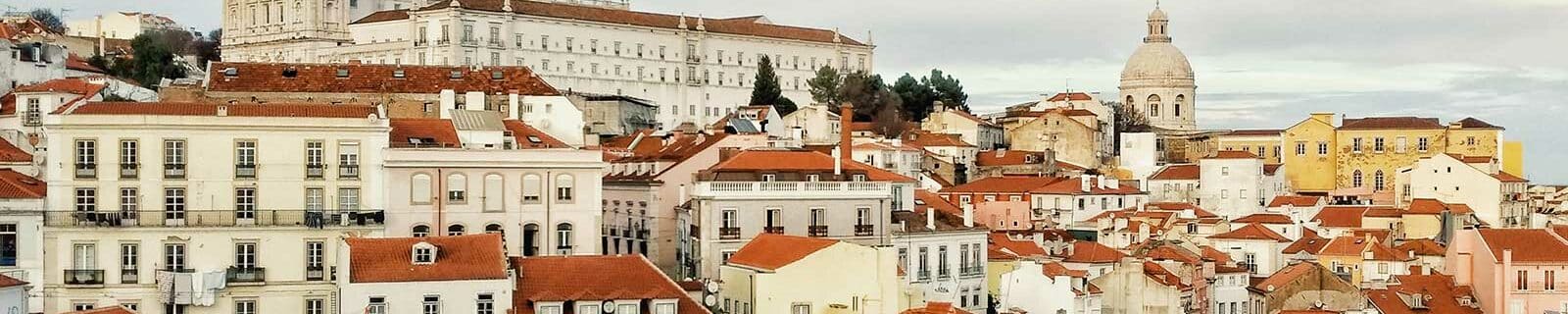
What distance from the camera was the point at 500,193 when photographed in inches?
1871

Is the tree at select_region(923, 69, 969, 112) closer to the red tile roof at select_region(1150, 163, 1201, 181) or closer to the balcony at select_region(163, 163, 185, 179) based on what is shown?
the red tile roof at select_region(1150, 163, 1201, 181)

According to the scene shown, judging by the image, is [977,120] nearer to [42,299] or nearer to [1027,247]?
[1027,247]

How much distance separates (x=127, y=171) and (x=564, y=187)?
9.90 metres

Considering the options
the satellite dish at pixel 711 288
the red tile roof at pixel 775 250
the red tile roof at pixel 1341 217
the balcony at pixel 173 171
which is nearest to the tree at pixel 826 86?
the red tile roof at pixel 1341 217

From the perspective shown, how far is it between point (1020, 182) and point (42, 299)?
176ft

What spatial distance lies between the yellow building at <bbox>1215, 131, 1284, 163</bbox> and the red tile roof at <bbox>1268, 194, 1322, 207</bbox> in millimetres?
21842

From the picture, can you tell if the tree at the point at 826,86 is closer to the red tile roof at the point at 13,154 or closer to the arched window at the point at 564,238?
the red tile roof at the point at 13,154

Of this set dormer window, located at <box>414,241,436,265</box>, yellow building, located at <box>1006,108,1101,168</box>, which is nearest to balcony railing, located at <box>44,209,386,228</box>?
dormer window, located at <box>414,241,436,265</box>

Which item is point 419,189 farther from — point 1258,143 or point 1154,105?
point 1154,105

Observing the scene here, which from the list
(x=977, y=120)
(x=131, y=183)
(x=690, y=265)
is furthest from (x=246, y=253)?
(x=977, y=120)

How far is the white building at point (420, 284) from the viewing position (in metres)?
39.5

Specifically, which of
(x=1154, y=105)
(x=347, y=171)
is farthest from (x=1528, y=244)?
(x=1154, y=105)

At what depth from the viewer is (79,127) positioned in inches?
1722

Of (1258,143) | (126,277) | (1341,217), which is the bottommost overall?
(1341,217)
